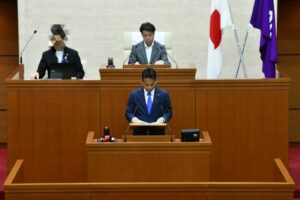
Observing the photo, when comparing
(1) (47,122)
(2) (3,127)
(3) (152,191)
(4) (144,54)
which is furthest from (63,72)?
(2) (3,127)

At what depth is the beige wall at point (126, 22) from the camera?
12.1 metres

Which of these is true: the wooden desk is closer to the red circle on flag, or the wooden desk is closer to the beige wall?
the red circle on flag

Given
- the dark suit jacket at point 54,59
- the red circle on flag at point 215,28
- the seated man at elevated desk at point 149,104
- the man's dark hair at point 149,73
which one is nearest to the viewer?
the man's dark hair at point 149,73

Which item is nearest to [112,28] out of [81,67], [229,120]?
[81,67]

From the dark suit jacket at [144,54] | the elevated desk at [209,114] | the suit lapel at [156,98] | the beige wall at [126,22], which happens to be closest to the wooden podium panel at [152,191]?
the suit lapel at [156,98]

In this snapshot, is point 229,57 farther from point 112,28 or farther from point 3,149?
point 3,149

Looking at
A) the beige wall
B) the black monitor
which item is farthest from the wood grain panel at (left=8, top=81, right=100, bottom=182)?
the beige wall

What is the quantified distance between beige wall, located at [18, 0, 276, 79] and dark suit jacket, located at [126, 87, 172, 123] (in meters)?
3.19

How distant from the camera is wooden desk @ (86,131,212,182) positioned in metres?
8.32

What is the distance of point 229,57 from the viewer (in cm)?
1210

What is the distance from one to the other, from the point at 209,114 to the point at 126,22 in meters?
3.07

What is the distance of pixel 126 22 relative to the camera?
12.1 m

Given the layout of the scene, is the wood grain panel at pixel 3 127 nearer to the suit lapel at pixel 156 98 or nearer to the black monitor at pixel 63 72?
the black monitor at pixel 63 72

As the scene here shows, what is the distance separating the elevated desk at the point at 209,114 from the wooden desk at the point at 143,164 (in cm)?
114
